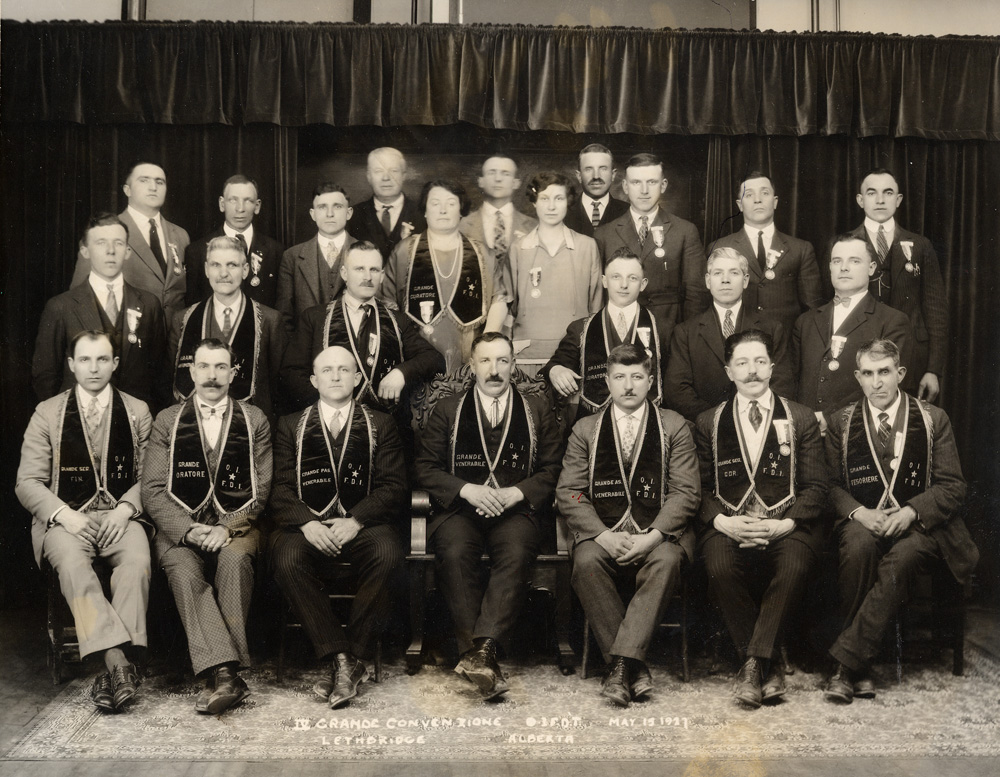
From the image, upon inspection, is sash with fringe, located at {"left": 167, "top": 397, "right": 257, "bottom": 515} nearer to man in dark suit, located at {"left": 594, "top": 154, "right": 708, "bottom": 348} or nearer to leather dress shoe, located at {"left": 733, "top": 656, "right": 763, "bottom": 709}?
man in dark suit, located at {"left": 594, "top": 154, "right": 708, "bottom": 348}

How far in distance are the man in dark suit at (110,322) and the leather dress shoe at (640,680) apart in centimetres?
202

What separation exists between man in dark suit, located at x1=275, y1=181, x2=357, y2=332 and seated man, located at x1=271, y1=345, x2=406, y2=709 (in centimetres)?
34

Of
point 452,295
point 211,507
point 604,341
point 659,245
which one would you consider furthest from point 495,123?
point 211,507

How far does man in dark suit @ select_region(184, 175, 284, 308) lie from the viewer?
3.79 m

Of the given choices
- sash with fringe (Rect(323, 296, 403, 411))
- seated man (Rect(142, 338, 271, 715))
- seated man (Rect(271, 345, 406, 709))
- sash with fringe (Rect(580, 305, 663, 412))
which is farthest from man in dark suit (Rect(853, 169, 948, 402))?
seated man (Rect(142, 338, 271, 715))

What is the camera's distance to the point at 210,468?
348cm

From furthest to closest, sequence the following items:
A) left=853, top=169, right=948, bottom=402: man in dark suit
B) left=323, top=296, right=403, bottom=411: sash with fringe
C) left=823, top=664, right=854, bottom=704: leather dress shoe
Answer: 1. left=853, top=169, right=948, bottom=402: man in dark suit
2. left=323, top=296, right=403, bottom=411: sash with fringe
3. left=823, top=664, right=854, bottom=704: leather dress shoe

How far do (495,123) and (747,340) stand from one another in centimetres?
130

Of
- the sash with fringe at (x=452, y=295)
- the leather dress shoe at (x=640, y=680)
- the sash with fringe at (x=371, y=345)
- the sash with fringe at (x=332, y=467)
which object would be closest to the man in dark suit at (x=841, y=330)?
the leather dress shoe at (x=640, y=680)

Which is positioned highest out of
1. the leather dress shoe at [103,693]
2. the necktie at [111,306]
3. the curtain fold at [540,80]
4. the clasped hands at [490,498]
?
the curtain fold at [540,80]

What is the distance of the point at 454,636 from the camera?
3.57 meters

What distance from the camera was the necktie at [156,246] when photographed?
12.3 feet

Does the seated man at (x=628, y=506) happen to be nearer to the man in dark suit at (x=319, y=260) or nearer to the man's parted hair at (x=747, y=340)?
the man's parted hair at (x=747, y=340)

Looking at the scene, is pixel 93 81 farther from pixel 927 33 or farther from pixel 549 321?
pixel 927 33
